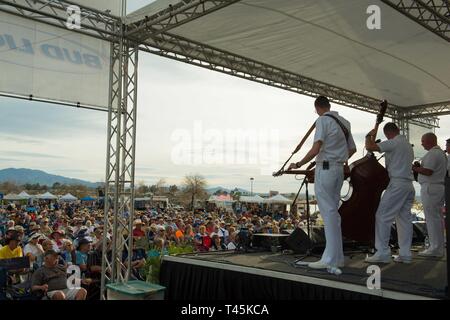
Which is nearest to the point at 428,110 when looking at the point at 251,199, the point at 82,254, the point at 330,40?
the point at 330,40

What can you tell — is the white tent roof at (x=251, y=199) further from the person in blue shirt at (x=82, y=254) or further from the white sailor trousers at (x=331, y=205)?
the white sailor trousers at (x=331, y=205)

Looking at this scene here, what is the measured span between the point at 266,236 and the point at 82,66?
4050mm

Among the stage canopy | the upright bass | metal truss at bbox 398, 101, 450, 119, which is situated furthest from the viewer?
metal truss at bbox 398, 101, 450, 119

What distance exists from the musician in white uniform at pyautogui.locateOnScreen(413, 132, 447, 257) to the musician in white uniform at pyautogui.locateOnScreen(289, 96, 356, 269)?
181cm

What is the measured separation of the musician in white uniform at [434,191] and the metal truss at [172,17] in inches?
127

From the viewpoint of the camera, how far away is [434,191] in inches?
199

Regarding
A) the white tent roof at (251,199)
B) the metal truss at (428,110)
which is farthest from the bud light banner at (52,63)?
the white tent roof at (251,199)

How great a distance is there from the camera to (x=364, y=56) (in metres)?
8.29

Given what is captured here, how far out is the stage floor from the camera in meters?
3.04

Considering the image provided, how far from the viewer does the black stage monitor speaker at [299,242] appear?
4988 mm

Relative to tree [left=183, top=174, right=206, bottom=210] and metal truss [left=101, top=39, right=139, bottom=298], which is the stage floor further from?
tree [left=183, top=174, right=206, bottom=210]

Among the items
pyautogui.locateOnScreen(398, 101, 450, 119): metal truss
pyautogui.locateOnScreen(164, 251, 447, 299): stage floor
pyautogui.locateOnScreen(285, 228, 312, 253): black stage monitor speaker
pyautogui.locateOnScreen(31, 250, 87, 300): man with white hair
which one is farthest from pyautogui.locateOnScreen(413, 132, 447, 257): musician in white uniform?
pyautogui.locateOnScreen(398, 101, 450, 119): metal truss

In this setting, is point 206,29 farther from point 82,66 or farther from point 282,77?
point 282,77

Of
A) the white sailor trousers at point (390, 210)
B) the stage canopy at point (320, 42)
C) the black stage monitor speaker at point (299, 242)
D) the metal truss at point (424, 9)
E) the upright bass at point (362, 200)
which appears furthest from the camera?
the stage canopy at point (320, 42)
